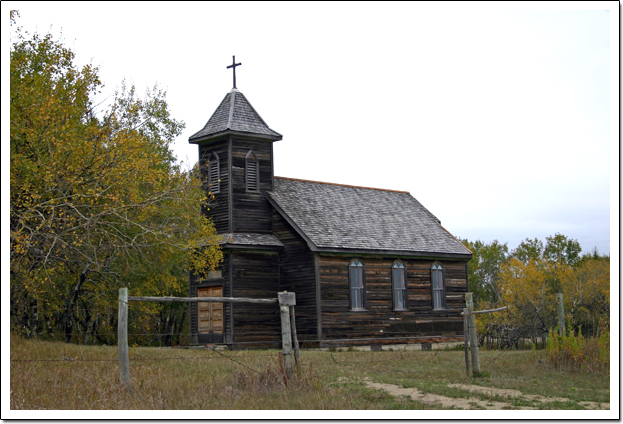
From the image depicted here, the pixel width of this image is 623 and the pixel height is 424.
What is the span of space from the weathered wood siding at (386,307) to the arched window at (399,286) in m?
0.21

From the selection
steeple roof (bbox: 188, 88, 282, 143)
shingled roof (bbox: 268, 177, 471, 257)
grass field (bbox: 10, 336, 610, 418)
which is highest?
steeple roof (bbox: 188, 88, 282, 143)

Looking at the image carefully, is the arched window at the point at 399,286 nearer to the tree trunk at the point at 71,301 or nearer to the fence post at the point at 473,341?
the tree trunk at the point at 71,301

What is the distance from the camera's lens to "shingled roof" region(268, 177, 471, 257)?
2936 cm

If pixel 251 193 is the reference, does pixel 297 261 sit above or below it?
below

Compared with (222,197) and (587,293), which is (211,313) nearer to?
(222,197)

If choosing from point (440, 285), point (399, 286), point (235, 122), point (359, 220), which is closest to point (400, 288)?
point (399, 286)

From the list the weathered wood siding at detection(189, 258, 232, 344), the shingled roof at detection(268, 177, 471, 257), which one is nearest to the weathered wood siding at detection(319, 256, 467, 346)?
the shingled roof at detection(268, 177, 471, 257)

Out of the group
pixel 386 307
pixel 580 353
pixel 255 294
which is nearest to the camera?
pixel 580 353

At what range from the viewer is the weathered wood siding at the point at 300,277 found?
93.0ft

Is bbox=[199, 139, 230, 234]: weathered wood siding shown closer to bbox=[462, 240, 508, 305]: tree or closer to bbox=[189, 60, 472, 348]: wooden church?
bbox=[189, 60, 472, 348]: wooden church

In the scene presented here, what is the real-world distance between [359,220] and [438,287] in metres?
4.69

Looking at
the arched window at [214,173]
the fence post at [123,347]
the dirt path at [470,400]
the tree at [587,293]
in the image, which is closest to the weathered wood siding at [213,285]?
the arched window at [214,173]

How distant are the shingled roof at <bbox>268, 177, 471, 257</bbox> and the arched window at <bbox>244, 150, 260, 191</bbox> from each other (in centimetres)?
72

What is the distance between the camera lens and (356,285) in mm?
29766
